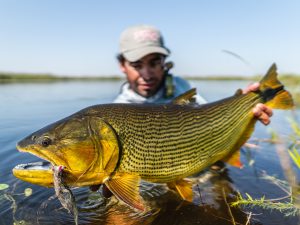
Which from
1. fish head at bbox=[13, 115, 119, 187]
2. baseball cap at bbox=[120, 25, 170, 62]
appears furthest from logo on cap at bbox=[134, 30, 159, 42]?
fish head at bbox=[13, 115, 119, 187]

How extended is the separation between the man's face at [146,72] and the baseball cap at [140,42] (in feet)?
0.42

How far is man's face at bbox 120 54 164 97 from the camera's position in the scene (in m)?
5.29

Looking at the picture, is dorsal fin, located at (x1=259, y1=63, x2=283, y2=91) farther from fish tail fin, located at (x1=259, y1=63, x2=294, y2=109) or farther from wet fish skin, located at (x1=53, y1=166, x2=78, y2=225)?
wet fish skin, located at (x1=53, y1=166, x2=78, y2=225)

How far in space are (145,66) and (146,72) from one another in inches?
4.0

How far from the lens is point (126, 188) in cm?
276

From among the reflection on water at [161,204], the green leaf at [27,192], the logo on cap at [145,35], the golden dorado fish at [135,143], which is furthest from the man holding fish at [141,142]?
the logo on cap at [145,35]

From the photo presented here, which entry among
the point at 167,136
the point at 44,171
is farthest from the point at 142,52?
the point at 44,171

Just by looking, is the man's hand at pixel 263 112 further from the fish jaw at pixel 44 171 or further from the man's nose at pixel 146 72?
the fish jaw at pixel 44 171

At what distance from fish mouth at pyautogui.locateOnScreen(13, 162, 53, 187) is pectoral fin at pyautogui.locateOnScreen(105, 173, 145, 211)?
0.47 m

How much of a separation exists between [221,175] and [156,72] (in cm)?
184

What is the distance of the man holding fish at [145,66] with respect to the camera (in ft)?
17.2

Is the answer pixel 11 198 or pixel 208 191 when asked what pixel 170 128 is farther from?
pixel 11 198

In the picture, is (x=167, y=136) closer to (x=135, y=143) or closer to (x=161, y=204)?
(x=135, y=143)

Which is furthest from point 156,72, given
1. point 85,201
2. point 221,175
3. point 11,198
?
point 11,198
